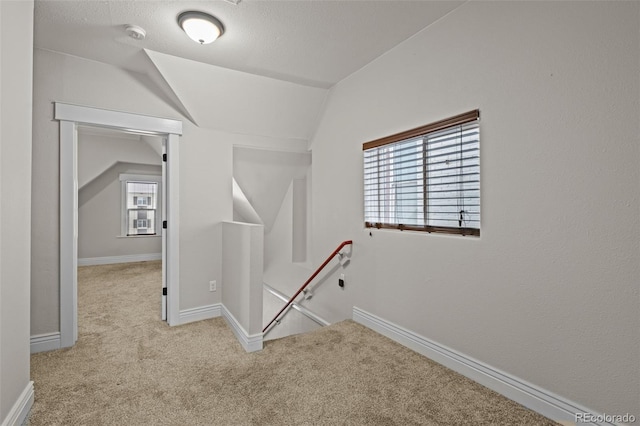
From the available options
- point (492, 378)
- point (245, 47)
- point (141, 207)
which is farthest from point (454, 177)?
point (141, 207)

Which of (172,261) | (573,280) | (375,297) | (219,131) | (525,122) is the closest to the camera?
(573,280)

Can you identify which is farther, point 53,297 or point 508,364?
point 53,297

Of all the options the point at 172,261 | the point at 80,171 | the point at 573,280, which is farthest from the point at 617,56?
the point at 80,171

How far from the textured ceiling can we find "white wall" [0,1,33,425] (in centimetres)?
57

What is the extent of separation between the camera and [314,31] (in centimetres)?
233

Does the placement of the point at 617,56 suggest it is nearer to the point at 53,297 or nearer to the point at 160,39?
the point at 160,39

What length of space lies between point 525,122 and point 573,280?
898 mm

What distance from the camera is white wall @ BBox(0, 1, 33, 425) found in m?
1.46

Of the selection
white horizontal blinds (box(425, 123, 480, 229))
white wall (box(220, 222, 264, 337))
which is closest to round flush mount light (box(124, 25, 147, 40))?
white wall (box(220, 222, 264, 337))

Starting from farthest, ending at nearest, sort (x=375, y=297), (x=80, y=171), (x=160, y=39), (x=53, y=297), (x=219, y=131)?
(x=80, y=171), (x=219, y=131), (x=375, y=297), (x=53, y=297), (x=160, y=39)

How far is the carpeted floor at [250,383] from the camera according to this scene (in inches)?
67.7

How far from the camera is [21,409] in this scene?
165 centimetres

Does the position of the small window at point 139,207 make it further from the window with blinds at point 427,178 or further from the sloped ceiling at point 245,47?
the window with blinds at point 427,178

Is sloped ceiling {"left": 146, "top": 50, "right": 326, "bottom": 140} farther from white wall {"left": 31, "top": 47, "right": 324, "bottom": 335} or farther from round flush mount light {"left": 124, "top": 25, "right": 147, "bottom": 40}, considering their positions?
round flush mount light {"left": 124, "top": 25, "right": 147, "bottom": 40}
